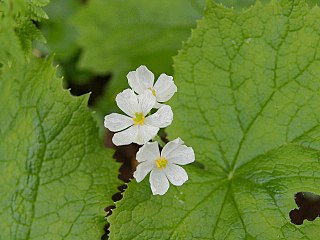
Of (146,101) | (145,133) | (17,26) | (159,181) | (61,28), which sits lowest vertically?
(159,181)

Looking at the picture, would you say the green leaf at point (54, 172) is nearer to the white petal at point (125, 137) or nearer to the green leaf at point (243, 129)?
the green leaf at point (243, 129)

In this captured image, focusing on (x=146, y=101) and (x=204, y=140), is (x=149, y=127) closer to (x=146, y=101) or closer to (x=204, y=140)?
(x=146, y=101)

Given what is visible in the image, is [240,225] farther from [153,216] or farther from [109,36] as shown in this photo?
[109,36]

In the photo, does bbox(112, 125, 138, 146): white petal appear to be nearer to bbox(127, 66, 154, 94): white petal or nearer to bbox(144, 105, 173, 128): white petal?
bbox(144, 105, 173, 128): white petal

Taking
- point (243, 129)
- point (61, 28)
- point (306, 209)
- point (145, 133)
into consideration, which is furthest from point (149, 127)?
point (61, 28)

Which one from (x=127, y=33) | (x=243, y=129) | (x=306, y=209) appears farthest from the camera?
(x=127, y=33)

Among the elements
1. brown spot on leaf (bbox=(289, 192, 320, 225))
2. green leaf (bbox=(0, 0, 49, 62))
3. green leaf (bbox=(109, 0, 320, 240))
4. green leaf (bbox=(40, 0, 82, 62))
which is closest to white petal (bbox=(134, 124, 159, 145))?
green leaf (bbox=(109, 0, 320, 240))

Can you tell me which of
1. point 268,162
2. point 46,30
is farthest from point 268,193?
point 46,30
